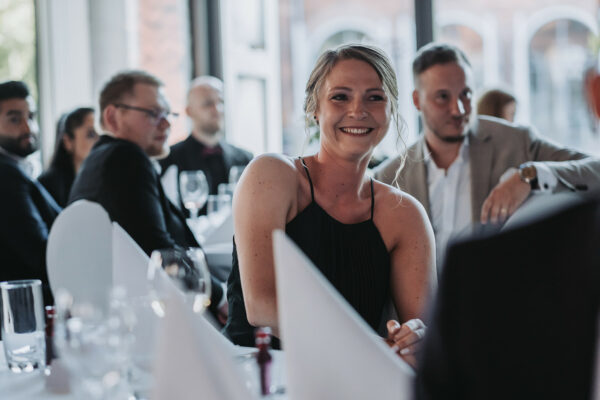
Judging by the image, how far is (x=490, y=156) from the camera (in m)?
3.43

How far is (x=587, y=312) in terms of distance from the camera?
0.82 m

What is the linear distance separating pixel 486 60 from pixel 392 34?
4.17ft

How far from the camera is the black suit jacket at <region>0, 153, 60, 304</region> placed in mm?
3363

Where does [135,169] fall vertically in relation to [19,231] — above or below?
above

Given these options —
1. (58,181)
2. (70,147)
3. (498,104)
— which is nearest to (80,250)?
(58,181)

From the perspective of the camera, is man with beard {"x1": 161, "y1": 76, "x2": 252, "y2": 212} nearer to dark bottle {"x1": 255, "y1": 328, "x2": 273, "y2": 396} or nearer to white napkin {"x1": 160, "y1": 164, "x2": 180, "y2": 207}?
white napkin {"x1": 160, "y1": 164, "x2": 180, "y2": 207}

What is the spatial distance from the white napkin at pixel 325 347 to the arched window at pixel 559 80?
7.91 metres

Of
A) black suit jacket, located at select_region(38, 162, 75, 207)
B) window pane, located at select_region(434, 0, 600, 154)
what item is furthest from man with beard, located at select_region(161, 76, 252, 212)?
window pane, located at select_region(434, 0, 600, 154)

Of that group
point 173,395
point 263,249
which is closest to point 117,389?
point 173,395

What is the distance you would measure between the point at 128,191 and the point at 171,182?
7.55ft

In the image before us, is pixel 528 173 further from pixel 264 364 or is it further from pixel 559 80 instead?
pixel 559 80

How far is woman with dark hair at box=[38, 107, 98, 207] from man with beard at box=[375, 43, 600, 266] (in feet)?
7.03

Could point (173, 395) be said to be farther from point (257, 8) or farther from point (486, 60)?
point (486, 60)

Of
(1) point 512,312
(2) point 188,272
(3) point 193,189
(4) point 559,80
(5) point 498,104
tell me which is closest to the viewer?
(1) point 512,312
